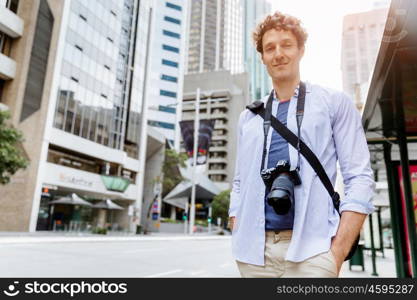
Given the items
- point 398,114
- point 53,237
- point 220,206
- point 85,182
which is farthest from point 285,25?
point 220,206

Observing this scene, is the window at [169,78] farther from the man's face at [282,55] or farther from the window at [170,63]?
the man's face at [282,55]

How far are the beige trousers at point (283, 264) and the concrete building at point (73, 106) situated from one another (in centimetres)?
2736

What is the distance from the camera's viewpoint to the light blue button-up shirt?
141 centimetres

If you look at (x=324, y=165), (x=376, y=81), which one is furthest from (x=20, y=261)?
(x=324, y=165)

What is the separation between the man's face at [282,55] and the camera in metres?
1.71

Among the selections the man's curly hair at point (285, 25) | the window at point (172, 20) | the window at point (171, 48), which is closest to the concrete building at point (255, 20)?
the man's curly hair at point (285, 25)

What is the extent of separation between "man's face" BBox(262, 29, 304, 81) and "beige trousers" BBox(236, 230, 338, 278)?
73cm

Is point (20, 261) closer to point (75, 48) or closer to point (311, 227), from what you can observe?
point (311, 227)

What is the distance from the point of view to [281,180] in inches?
56.7

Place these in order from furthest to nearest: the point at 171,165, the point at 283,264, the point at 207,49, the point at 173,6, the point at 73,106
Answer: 1. the point at 207,49
2. the point at 173,6
3. the point at 171,165
4. the point at 73,106
5. the point at 283,264

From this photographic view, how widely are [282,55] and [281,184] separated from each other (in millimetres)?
632

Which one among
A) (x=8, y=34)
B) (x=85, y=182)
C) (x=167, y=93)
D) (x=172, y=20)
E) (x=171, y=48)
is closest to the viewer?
(x=8, y=34)

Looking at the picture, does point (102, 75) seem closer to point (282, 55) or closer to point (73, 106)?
point (73, 106)

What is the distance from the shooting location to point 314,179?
1.49 metres
